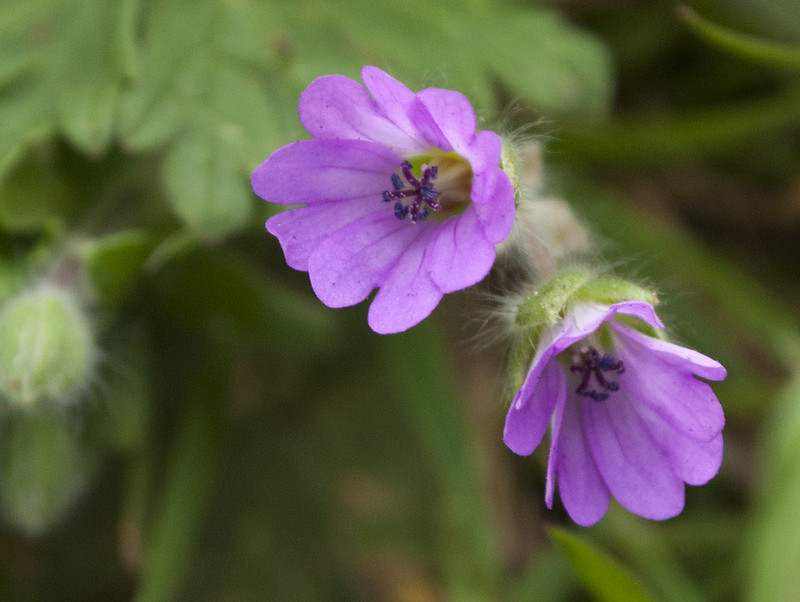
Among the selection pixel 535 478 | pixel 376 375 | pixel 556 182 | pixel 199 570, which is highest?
pixel 556 182

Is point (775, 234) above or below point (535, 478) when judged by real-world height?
above

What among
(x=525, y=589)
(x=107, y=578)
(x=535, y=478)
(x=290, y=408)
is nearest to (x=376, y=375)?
(x=290, y=408)

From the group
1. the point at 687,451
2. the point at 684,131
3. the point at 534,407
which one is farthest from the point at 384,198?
the point at 684,131

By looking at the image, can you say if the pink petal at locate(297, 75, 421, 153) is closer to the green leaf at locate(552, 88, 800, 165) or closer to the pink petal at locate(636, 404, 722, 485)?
the pink petal at locate(636, 404, 722, 485)

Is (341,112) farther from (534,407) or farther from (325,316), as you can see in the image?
(325,316)

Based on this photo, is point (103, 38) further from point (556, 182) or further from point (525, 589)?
point (525, 589)

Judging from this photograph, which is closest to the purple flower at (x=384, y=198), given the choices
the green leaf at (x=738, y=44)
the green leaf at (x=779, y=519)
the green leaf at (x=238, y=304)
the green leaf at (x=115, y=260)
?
the green leaf at (x=115, y=260)

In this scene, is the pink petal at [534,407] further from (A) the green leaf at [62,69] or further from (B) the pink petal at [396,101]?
(A) the green leaf at [62,69]
